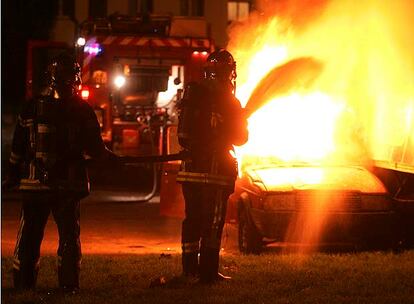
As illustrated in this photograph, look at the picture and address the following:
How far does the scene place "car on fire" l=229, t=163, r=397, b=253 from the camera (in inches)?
350

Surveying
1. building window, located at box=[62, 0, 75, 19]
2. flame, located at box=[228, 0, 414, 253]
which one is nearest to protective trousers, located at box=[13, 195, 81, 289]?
flame, located at box=[228, 0, 414, 253]

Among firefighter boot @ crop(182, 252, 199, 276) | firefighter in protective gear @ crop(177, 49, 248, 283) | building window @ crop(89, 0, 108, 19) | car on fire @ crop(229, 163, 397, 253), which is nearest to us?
firefighter in protective gear @ crop(177, 49, 248, 283)

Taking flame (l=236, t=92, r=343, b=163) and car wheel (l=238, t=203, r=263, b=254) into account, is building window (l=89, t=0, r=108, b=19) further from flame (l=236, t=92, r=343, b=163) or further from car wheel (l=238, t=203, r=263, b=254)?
car wheel (l=238, t=203, r=263, b=254)

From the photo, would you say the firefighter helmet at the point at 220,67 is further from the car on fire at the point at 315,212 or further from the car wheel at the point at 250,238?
the car wheel at the point at 250,238

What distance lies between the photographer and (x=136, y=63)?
17078mm

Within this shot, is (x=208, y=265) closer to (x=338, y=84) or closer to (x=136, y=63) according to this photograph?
(x=338, y=84)

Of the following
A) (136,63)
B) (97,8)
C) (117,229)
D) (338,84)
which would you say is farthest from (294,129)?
(97,8)

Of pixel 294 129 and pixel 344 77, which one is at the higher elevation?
pixel 344 77

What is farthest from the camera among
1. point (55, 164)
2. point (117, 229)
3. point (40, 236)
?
point (117, 229)

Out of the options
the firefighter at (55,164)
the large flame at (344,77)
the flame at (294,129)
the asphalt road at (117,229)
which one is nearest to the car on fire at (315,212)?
the asphalt road at (117,229)

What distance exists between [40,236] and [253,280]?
1.92 metres

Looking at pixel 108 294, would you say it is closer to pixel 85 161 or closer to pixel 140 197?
pixel 85 161

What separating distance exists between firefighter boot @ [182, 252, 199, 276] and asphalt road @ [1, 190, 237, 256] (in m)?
2.06

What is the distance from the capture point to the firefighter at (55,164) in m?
6.73
